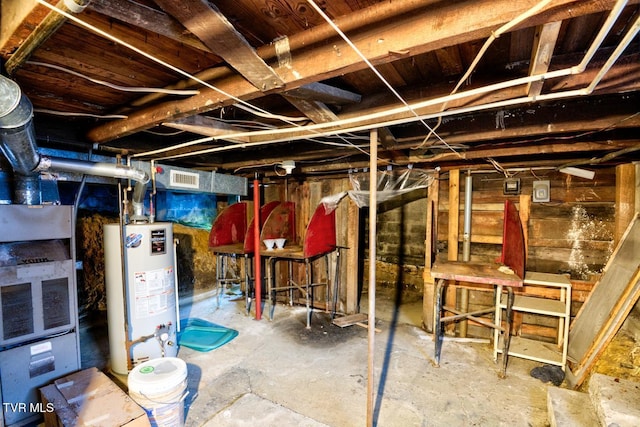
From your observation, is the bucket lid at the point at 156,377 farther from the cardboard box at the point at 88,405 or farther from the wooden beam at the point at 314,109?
the wooden beam at the point at 314,109

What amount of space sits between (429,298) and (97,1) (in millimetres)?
3503

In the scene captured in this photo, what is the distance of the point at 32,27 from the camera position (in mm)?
962

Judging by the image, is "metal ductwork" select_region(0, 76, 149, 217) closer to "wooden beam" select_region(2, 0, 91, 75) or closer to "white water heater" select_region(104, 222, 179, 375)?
"wooden beam" select_region(2, 0, 91, 75)

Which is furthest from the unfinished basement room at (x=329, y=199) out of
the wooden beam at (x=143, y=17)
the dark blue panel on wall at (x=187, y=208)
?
the dark blue panel on wall at (x=187, y=208)

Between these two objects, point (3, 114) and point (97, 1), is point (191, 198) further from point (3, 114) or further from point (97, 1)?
point (97, 1)

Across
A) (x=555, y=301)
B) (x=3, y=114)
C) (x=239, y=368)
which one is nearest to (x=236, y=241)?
(x=239, y=368)

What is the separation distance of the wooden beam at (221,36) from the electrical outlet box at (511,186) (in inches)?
108

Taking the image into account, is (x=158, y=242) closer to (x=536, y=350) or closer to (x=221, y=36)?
(x=221, y=36)

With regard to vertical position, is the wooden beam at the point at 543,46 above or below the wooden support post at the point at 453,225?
above

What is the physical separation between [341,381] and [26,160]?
2624mm

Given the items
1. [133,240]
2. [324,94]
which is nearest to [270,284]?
[133,240]

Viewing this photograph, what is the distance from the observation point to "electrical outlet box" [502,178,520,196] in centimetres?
293

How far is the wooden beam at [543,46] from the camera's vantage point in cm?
90

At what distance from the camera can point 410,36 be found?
0.92 m
